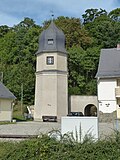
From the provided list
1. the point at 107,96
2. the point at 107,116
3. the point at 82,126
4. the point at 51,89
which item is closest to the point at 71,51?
the point at 51,89

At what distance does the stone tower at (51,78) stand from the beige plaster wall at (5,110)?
607cm

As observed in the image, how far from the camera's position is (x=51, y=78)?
3762 centimetres

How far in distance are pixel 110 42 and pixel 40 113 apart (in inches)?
789

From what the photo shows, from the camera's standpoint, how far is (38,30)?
5291cm

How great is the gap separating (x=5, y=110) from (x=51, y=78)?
889 cm

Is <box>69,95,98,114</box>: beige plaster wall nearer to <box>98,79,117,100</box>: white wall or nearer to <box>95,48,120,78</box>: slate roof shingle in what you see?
<box>95,48,120,78</box>: slate roof shingle

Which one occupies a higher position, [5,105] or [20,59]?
[20,59]

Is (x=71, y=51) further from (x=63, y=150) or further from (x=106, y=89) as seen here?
(x=63, y=150)

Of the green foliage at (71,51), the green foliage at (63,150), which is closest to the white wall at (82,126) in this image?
the green foliage at (63,150)

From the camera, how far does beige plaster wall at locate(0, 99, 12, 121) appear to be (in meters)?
30.6

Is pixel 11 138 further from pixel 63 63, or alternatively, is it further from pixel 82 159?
pixel 63 63

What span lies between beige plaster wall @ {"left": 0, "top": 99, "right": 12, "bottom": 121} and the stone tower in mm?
6073

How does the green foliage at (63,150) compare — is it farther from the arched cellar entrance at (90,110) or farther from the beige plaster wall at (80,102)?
the arched cellar entrance at (90,110)

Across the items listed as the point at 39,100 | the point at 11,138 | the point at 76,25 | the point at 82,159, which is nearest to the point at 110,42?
the point at 76,25
